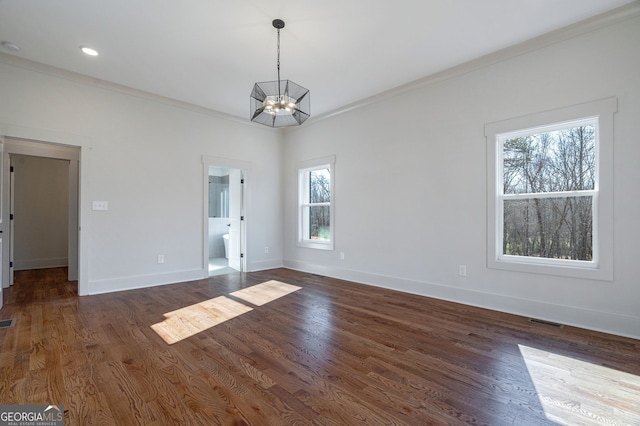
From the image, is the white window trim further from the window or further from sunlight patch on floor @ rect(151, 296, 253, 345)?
sunlight patch on floor @ rect(151, 296, 253, 345)

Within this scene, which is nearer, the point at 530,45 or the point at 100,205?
the point at 530,45

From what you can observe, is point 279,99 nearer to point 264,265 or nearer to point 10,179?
point 264,265

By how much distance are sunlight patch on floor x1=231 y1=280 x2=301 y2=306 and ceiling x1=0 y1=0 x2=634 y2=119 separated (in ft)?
9.73

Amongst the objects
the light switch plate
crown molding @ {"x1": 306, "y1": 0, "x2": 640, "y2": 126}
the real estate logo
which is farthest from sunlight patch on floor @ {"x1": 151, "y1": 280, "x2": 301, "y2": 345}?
crown molding @ {"x1": 306, "y1": 0, "x2": 640, "y2": 126}

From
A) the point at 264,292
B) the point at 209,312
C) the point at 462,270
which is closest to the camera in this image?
the point at 209,312

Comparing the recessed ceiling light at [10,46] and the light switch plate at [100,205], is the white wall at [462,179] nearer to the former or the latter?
the light switch plate at [100,205]

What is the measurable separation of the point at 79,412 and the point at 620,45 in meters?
5.01

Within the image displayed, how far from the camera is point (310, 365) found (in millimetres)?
2180

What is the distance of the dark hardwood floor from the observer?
1.67 metres

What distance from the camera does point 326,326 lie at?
9.71 ft

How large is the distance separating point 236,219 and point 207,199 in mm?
895

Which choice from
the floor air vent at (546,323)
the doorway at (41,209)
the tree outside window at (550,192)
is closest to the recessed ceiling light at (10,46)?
the doorway at (41,209)

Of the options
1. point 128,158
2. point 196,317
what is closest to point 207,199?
point 128,158

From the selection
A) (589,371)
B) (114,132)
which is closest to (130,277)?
(114,132)
